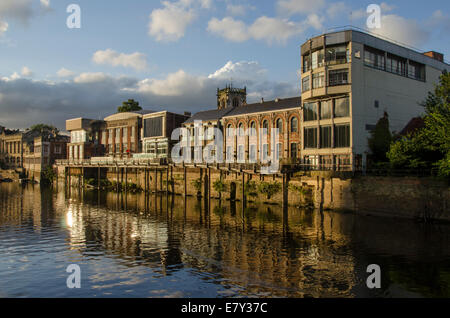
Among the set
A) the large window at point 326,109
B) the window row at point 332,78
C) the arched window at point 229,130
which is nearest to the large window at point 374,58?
the window row at point 332,78

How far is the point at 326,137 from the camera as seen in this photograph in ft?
146

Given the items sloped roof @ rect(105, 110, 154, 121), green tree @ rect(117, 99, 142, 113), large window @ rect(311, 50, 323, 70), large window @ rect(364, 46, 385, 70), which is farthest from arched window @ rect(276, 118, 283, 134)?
green tree @ rect(117, 99, 142, 113)

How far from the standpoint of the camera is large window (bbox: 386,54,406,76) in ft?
152

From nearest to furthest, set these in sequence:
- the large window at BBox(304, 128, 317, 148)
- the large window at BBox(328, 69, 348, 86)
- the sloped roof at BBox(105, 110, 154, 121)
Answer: the large window at BBox(328, 69, 348, 86)
the large window at BBox(304, 128, 317, 148)
the sloped roof at BBox(105, 110, 154, 121)

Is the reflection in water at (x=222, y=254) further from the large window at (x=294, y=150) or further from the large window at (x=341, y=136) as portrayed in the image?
the large window at (x=294, y=150)

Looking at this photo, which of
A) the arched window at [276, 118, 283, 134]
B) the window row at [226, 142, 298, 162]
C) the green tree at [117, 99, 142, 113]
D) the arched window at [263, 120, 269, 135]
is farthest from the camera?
the green tree at [117, 99, 142, 113]

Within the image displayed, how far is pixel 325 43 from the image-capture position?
4319 cm

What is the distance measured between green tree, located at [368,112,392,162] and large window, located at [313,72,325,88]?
27.8ft


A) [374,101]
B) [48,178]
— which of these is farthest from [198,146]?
[48,178]

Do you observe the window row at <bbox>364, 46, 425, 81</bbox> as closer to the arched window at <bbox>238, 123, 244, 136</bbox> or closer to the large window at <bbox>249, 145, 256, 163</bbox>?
the large window at <bbox>249, 145, 256, 163</bbox>

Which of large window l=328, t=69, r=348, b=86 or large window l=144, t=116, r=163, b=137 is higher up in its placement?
large window l=328, t=69, r=348, b=86

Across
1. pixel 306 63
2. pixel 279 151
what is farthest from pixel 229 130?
pixel 306 63
